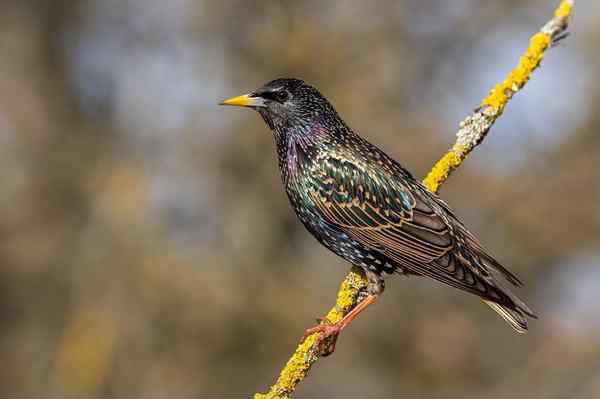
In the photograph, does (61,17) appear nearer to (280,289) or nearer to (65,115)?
(65,115)

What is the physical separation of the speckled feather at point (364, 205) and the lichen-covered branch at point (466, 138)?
11 centimetres

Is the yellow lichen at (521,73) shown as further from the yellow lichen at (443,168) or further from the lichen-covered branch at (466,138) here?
the yellow lichen at (443,168)

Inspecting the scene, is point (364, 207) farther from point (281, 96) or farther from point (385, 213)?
point (281, 96)

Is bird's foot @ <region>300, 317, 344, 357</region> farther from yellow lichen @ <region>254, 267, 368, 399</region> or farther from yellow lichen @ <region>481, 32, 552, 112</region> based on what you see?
yellow lichen @ <region>481, 32, 552, 112</region>

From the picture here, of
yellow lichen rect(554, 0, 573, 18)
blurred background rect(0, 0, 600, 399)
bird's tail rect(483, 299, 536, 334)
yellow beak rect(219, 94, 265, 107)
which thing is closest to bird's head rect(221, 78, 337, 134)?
yellow beak rect(219, 94, 265, 107)

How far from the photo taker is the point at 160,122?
1112 cm

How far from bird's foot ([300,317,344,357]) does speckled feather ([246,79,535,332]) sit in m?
0.30

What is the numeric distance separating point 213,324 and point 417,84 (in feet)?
13.1

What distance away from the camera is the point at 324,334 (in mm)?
3969

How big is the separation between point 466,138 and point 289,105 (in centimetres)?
99

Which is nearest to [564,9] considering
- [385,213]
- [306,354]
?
[385,213]

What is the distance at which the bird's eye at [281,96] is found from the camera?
463 centimetres

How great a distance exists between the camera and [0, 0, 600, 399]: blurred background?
10.2 m

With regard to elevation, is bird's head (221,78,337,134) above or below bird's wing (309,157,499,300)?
above
